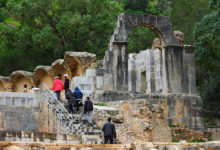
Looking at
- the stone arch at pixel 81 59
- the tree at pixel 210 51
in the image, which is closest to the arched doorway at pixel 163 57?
the tree at pixel 210 51

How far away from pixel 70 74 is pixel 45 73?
148 inches

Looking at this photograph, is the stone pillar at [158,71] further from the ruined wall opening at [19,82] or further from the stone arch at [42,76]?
the ruined wall opening at [19,82]

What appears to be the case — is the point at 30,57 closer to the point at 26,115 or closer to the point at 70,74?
the point at 70,74

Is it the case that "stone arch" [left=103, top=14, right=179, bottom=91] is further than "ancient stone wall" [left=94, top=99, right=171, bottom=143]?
Yes

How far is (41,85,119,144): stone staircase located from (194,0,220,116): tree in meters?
13.0

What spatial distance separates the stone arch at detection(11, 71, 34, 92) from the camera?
35088 millimetres

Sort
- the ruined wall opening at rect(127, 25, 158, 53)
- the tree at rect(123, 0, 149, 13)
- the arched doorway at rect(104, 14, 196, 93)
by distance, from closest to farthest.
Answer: the arched doorway at rect(104, 14, 196, 93)
the ruined wall opening at rect(127, 25, 158, 53)
the tree at rect(123, 0, 149, 13)

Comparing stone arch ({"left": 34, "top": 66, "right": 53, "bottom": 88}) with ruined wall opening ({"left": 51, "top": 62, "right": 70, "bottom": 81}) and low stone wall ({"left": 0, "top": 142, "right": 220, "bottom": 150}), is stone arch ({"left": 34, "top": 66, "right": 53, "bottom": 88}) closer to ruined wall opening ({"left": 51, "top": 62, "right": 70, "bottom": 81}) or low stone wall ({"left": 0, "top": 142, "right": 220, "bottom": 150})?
ruined wall opening ({"left": 51, "top": 62, "right": 70, "bottom": 81})

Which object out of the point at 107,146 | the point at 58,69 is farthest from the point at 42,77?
the point at 107,146

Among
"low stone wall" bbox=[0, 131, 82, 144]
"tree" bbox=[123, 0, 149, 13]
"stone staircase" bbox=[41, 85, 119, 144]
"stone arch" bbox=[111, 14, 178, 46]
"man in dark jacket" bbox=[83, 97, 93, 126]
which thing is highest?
"tree" bbox=[123, 0, 149, 13]

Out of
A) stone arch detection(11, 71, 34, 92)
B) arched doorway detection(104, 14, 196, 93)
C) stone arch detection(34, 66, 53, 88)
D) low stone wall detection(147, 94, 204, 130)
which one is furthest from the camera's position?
stone arch detection(11, 71, 34, 92)

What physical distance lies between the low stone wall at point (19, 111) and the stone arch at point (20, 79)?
1397 cm

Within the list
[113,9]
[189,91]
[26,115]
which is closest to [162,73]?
[189,91]

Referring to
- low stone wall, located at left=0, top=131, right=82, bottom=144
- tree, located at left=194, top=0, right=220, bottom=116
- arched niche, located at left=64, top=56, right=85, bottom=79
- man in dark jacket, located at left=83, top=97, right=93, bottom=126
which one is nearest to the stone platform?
low stone wall, located at left=0, top=131, right=82, bottom=144
